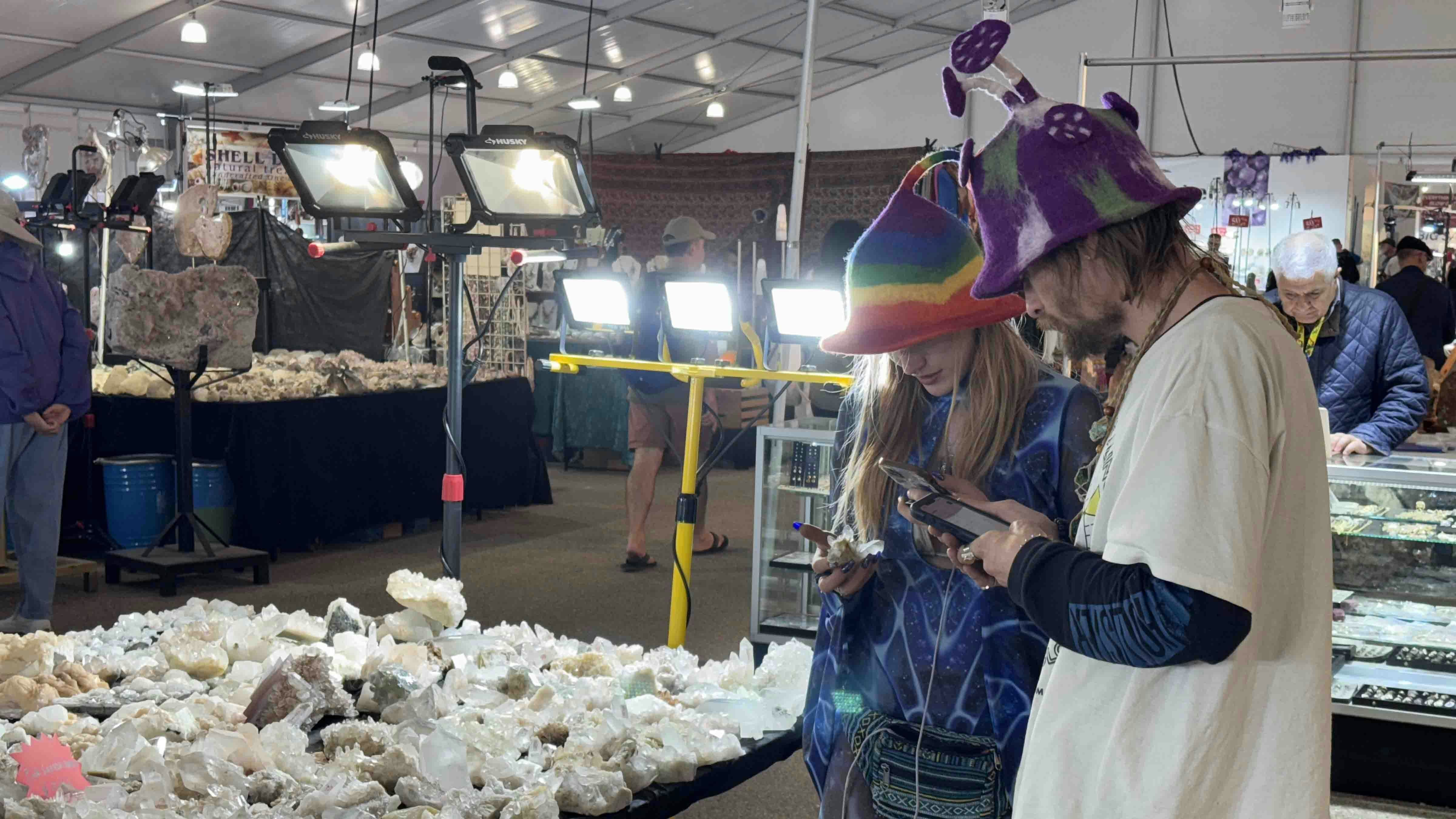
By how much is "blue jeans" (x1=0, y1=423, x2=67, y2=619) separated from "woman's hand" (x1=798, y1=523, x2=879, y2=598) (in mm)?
3986

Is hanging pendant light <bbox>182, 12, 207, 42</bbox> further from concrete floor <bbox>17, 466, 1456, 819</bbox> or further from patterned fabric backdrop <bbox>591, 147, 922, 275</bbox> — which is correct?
patterned fabric backdrop <bbox>591, 147, 922, 275</bbox>

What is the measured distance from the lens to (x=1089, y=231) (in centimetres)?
116

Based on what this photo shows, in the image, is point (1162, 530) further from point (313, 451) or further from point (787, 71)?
point (787, 71)

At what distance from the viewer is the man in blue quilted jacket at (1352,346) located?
12.6ft

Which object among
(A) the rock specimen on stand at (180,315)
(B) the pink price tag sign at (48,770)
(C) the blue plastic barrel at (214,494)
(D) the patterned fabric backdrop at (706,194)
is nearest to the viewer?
(B) the pink price tag sign at (48,770)

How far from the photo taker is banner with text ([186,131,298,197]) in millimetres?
10586

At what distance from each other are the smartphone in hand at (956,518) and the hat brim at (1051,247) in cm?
24

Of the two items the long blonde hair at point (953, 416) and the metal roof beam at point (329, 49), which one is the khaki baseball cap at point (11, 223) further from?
the metal roof beam at point (329, 49)

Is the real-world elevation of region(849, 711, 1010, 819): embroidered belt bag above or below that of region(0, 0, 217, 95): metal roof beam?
below

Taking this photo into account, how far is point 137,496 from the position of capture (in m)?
5.91

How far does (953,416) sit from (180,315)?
464 centimetres

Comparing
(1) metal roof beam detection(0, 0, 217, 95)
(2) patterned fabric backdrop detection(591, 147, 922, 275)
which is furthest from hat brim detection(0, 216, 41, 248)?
(2) patterned fabric backdrop detection(591, 147, 922, 275)

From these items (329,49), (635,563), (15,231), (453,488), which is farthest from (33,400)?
(329,49)

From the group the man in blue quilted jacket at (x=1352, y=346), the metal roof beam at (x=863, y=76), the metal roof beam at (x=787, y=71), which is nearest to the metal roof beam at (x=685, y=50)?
the metal roof beam at (x=787, y=71)
